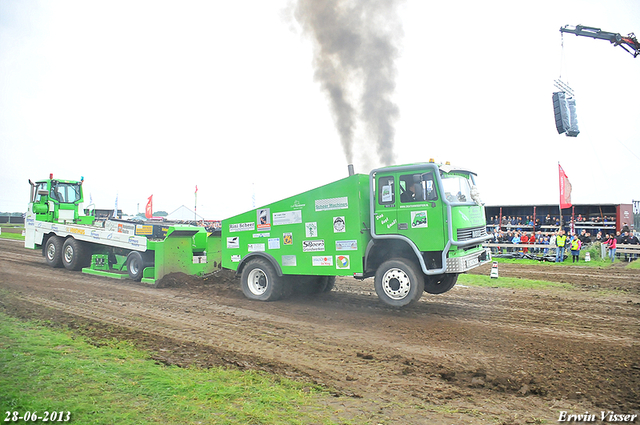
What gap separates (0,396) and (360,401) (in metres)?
3.36

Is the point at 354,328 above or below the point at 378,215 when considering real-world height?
below

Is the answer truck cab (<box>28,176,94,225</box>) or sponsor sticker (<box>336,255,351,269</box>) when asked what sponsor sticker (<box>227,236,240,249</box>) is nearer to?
sponsor sticker (<box>336,255,351,269</box>)

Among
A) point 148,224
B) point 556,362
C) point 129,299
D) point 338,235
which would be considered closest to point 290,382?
point 556,362

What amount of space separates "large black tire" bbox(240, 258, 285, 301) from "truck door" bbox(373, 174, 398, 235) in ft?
9.18

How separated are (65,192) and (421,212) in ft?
45.1

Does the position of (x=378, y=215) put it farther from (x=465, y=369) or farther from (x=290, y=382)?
(x=290, y=382)

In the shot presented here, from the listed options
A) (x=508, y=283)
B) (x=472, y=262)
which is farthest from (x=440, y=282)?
(x=508, y=283)

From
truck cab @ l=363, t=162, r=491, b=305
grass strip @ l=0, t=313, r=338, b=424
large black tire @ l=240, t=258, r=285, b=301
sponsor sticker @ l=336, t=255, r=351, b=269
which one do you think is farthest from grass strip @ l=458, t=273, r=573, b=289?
grass strip @ l=0, t=313, r=338, b=424

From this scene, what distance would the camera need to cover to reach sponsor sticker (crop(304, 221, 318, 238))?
8422mm

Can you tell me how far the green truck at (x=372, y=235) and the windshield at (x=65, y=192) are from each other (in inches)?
343

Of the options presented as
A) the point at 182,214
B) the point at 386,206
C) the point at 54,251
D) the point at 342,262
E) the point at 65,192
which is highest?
the point at 182,214

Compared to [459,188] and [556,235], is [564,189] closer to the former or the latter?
[556,235]

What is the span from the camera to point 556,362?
507 centimetres

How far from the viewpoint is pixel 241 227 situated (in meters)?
9.70
